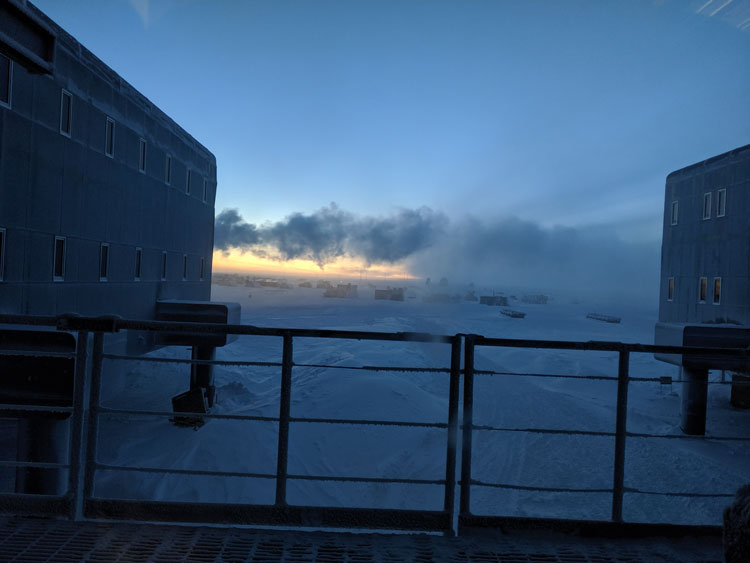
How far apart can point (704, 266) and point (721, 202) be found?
3129 mm

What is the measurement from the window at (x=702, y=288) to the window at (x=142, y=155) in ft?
83.8

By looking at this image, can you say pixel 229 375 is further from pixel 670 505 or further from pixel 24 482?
pixel 670 505

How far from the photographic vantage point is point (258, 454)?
14.7 metres

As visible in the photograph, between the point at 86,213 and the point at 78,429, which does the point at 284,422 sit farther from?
the point at 86,213

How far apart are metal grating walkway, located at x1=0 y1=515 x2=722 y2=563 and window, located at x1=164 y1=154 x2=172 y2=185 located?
19.5 m

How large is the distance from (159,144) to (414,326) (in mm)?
39822

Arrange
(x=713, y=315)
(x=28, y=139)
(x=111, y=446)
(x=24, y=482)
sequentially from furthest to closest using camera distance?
1. (x=713, y=315)
2. (x=111, y=446)
3. (x=28, y=139)
4. (x=24, y=482)

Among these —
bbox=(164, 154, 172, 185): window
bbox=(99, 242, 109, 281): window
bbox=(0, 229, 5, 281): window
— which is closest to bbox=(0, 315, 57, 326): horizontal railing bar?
bbox=(0, 229, 5, 281): window

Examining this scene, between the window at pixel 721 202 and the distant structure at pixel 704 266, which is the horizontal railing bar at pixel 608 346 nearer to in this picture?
the distant structure at pixel 704 266

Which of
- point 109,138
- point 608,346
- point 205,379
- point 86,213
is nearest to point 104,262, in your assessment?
point 86,213

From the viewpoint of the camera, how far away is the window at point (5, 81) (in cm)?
1097

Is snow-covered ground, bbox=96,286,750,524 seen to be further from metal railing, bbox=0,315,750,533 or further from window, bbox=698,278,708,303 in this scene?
metal railing, bbox=0,315,750,533

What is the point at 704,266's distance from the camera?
75.6 feet

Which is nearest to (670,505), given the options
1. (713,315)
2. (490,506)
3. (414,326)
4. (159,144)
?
(490,506)
